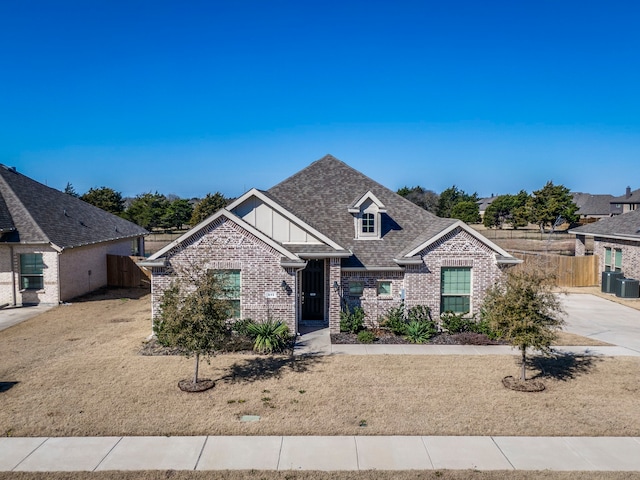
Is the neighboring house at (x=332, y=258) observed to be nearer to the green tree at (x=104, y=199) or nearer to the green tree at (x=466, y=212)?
the green tree at (x=104, y=199)

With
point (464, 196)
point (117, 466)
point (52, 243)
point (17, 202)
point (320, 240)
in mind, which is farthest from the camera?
point (464, 196)

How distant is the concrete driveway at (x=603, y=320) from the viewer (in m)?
16.0

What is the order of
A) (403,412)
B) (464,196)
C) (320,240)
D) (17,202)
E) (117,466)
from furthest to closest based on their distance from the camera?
(464,196), (17,202), (320,240), (403,412), (117,466)

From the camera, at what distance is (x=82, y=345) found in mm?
14930

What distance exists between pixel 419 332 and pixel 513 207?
233 feet

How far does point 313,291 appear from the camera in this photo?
18188mm

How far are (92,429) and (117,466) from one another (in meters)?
1.69

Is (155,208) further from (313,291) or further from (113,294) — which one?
(313,291)

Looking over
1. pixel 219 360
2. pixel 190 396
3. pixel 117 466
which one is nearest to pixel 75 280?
pixel 219 360

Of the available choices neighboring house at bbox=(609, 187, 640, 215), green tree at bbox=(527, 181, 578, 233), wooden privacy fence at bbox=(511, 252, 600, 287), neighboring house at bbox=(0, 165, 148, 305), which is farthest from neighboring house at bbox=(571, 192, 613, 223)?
neighboring house at bbox=(0, 165, 148, 305)

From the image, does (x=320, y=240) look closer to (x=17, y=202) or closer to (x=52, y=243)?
(x=52, y=243)

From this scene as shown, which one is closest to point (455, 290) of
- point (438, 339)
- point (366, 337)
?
point (438, 339)

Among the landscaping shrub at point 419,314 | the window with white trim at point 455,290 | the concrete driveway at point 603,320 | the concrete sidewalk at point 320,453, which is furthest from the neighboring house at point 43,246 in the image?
the concrete driveway at point 603,320

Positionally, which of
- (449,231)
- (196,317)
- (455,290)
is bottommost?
(455,290)
